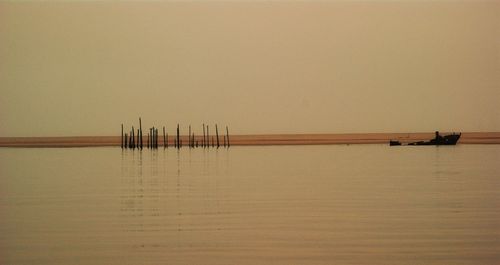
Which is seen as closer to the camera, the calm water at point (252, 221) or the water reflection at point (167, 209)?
the calm water at point (252, 221)

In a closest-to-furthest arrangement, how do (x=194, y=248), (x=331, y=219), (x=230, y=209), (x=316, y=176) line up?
1. (x=194, y=248)
2. (x=331, y=219)
3. (x=230, y=209)
4. (x=316, y=176)

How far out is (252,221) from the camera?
360 inches

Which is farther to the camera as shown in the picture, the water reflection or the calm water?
the water reflection

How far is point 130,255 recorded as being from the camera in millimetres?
6953

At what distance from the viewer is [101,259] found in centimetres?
671

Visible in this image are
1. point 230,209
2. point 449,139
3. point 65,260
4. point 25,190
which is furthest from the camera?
point 449,139

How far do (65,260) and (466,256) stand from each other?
342cm

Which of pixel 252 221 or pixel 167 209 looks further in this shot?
pixel 167 209

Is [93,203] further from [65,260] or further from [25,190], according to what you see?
[65,260]

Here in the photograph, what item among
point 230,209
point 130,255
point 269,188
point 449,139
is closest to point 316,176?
point 269,188

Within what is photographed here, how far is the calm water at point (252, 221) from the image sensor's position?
6.88 m

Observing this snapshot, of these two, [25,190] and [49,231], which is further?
[25,190]

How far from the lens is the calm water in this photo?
6875mm

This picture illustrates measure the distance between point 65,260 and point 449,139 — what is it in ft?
154
